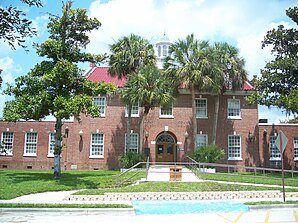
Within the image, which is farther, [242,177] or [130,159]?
[130,159]

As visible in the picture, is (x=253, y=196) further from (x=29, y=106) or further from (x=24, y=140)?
(x=24, y=140)

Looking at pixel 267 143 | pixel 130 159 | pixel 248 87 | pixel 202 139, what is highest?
pixel 248 87

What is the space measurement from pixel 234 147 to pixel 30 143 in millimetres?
18709

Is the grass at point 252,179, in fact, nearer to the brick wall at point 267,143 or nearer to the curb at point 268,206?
the curb at point 268,206

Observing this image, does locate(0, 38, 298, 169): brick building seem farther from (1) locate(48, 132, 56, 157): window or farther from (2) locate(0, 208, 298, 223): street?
(2) locate(0, 208, 298, 223): street

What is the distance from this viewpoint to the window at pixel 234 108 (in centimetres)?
2927

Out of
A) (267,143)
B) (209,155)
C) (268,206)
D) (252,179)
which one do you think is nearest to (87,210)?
(268,206)

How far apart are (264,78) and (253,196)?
12.9 metres

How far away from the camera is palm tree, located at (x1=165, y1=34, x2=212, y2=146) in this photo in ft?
82.2

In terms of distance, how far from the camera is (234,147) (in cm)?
2881

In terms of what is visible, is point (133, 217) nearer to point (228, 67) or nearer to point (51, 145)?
point (228, 67)

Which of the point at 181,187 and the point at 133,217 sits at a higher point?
the point at 181,187

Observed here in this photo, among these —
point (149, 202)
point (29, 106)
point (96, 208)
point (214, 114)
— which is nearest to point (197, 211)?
point (149, 202)

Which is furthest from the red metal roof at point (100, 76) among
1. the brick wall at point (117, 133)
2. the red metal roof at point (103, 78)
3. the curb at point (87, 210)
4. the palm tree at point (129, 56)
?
the curb at point (87, 210)
